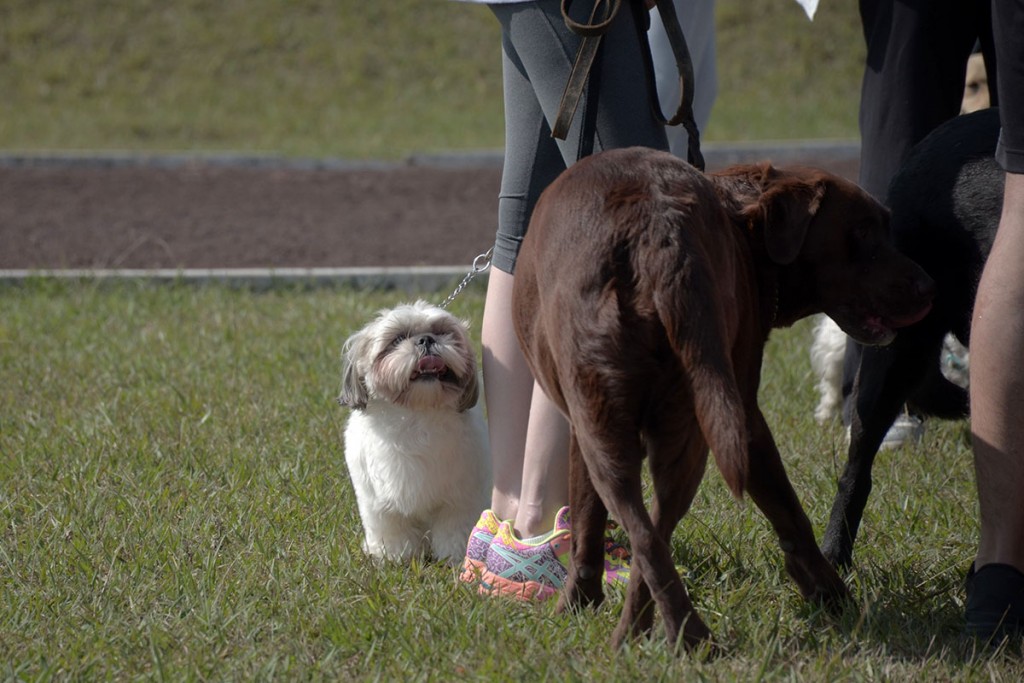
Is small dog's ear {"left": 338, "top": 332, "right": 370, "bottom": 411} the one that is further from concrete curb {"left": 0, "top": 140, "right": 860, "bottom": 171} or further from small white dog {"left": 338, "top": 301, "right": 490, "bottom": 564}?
concrete curb {"left": 0, "top": 140, "right": 860, "bottom": 171}

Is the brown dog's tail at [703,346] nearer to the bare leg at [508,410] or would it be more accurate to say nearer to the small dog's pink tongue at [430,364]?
the bare leg at [508,410]

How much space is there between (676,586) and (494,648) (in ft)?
1.62

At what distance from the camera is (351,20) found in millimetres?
17391

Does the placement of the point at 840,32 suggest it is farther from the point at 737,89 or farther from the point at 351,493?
the point at 351,493

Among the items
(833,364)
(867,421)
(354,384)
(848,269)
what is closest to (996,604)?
(867,421)

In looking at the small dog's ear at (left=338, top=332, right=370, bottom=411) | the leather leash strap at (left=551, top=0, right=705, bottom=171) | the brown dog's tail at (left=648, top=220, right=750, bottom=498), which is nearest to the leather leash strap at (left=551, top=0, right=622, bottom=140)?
the leather leash strap at (left=551, top=0, right=705, bottom=171)

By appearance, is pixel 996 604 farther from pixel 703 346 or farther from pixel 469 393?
pixel 469 393

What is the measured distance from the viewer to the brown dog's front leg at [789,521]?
2.65 metres

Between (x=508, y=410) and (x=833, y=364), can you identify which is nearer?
(x=508, y=410)

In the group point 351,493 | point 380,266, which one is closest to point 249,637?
point 351,493

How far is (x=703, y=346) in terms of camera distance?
2227 millimetres

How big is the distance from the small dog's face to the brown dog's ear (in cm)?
125

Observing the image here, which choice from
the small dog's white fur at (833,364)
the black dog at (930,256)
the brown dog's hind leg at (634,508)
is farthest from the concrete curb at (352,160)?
the brown dog's hind leg at (634,508)

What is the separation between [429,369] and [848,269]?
132cm
